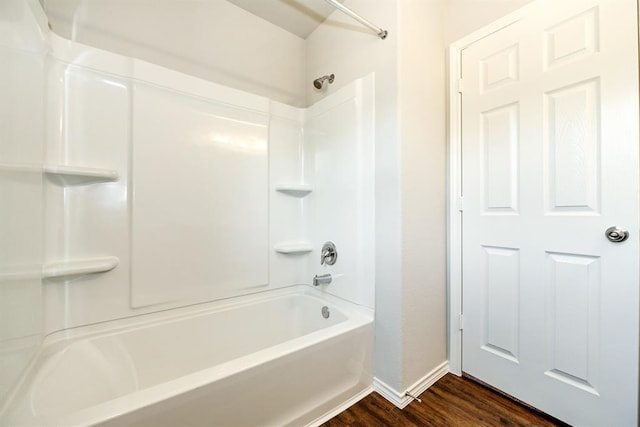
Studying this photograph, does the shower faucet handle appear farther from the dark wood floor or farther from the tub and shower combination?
the dark wood floor

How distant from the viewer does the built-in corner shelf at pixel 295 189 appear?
1889 mm

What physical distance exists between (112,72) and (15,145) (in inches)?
25.5

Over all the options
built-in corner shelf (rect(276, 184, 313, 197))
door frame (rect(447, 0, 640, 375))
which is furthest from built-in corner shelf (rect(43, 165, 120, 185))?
door frame (rect(447, 0, 640, 375))

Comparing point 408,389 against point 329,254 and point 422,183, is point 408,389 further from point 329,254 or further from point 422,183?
point 422,183

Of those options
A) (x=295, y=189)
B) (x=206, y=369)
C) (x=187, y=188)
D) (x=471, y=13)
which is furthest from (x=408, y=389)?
(x=471, y=13)

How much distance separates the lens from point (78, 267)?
1.23 meters

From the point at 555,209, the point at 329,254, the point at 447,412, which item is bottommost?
the point at 447,412

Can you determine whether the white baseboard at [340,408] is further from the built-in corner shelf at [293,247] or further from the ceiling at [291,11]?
the ceiling at [291,11]

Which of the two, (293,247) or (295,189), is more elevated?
(295,189)

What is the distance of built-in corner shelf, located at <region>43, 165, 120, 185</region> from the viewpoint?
1180 mm

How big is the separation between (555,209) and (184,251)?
6.58ft

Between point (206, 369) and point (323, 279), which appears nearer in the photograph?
point (206, 369)

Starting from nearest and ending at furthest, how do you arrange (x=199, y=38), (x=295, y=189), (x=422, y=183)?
1. (x=422, y=183)
2. (x=199, y=38)
3. (x=295, y=189)

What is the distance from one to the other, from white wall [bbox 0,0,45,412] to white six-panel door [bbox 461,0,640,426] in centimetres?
209
